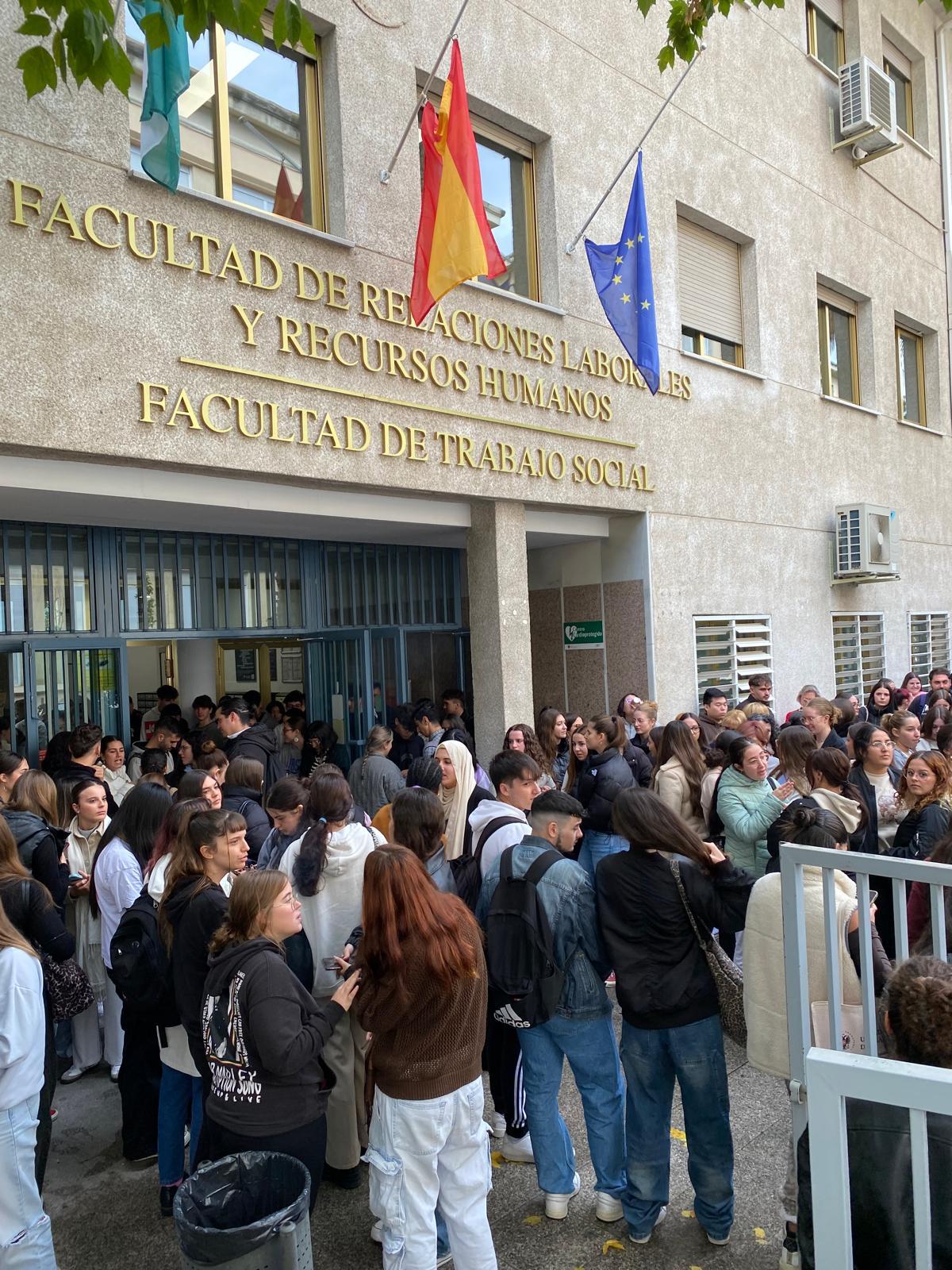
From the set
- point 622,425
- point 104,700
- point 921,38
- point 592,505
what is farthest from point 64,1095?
point 921,38

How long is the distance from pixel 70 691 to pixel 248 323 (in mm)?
3239

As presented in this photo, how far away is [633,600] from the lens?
391 inches

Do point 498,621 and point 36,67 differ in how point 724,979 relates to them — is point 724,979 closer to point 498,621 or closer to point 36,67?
point 36,67

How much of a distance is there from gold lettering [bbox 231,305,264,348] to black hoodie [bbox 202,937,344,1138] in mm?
4875

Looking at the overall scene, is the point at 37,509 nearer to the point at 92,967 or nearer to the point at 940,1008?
the point at 92,967

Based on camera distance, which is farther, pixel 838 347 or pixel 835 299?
pixel 838 347

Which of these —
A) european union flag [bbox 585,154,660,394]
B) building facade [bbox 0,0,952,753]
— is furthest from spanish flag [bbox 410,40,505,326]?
european union flag [bbox 585,154,660,394]

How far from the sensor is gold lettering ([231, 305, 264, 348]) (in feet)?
21.4

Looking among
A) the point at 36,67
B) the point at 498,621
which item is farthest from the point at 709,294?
the point at 36,67

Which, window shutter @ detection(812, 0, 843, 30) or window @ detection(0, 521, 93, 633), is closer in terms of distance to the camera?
window @ detection(0, 521, 93, 633)

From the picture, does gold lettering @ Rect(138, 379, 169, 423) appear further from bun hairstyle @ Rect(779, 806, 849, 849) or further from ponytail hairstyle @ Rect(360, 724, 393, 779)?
bun hairstyle @ Rect(779, 806, 849, 849)

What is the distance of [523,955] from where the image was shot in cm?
333

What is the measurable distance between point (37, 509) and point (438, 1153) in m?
5.55

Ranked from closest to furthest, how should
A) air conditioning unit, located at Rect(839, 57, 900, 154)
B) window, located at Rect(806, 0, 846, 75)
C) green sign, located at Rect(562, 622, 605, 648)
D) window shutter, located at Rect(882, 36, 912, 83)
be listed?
green sign, located at Rect(562, 622, 605, 648), air conditioning unit, located at Rect(839, 57, 900, 154), window, located at Rect(806, 0, 846, 75), window shutter, located at Rect(882, 36, 912, 83)
